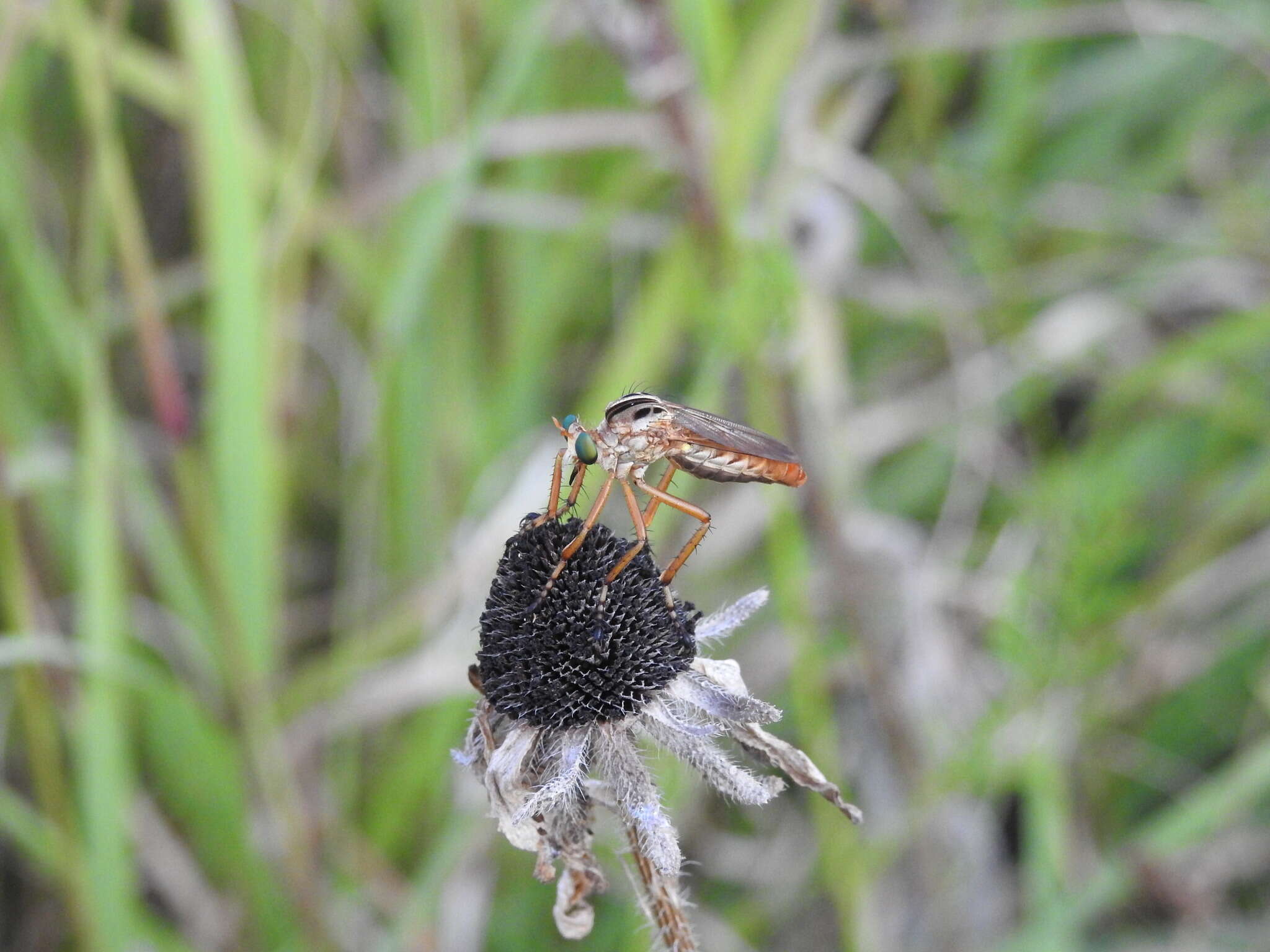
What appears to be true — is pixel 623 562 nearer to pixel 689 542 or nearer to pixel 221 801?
pixel 689 542

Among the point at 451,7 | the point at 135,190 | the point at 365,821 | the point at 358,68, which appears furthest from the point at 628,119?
the point at 365,821

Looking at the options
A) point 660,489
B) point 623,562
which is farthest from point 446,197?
point 623,562

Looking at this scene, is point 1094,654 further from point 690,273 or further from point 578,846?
point 578,846

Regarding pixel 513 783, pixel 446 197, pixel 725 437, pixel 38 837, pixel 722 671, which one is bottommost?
pixel 513 783

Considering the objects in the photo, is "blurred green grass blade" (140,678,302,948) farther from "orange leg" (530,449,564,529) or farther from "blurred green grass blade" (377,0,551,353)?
"orange leg" (530,449,564,529)

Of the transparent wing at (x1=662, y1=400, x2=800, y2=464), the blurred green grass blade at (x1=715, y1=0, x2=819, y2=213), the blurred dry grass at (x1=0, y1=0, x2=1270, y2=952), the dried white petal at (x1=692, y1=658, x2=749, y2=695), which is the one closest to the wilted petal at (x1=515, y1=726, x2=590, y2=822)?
the dried white petal at (x1=692, y1=658, x2=749, y2=695)

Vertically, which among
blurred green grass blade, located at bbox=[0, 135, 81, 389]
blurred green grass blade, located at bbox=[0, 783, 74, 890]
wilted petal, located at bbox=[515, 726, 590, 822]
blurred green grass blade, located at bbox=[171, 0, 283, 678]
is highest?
blurred green grass blade, located at bbox=[0, 135, 81, 389]

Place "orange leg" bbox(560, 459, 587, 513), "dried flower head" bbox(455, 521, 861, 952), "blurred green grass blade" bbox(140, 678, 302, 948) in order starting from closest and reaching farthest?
1. "dried flower head" bbox(455, 521, 861, 952)
2. "orange leg" bbox(560, 459, 587, 513)
3. "blurred green grass blade" bbox(140, 678, 302, 948)
